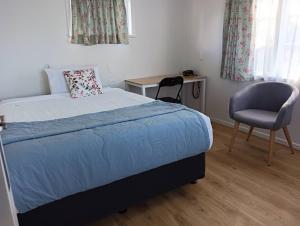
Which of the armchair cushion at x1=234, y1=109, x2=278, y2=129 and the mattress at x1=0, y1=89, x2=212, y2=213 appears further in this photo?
the armchair cushion at x1=234, y1=109, x2=278, y2=129

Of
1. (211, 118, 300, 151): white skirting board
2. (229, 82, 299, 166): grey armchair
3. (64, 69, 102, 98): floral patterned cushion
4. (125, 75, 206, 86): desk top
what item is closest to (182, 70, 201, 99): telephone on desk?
(125, 75, 206, 86): desk top

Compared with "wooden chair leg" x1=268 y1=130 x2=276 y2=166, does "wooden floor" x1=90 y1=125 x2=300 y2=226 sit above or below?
below

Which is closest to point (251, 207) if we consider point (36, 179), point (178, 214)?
point (178, 214)

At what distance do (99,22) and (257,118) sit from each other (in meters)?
2.36

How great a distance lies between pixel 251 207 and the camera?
6.47 ft

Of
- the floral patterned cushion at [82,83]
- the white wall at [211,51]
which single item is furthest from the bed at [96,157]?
the white wall at [211,51]

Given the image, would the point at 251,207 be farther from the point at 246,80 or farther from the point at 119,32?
the point at 119,32

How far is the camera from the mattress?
4.80 feet

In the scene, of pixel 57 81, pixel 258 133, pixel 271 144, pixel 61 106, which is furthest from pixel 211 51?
pixel 61 106

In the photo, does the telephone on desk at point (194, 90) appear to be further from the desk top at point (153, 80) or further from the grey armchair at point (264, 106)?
the grey armchair at point (264, 106)

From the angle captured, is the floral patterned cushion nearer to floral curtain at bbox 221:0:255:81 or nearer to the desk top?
the desk top

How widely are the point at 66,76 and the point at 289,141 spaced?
8.84 feet

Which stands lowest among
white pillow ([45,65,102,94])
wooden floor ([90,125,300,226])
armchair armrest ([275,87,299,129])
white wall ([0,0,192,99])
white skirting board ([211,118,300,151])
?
wooden floor ([90,125,300,226])

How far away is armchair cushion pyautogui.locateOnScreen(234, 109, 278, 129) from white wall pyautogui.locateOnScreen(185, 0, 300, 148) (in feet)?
2.26
